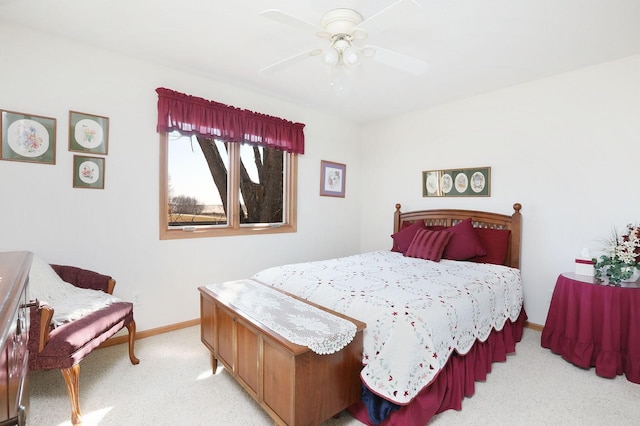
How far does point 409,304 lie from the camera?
1.84 metres

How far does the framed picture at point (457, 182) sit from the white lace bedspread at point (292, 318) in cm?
268

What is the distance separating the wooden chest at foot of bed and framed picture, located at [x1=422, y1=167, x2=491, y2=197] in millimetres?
2666

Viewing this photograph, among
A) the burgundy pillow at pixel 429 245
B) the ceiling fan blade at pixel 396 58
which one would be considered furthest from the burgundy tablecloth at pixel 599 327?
the ceiling fan blade at pixel 396 58

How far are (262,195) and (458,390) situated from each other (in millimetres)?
2933

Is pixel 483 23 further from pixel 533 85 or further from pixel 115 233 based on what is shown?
pixel 115 233

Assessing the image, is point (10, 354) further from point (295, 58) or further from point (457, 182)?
point (457, 182)

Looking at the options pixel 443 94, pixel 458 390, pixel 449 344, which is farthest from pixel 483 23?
pixel 458 390

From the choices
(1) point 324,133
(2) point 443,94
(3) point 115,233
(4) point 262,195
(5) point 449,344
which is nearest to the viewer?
(5) point 449,344

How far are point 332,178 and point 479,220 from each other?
6.69 ft

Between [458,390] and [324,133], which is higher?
[324,133]

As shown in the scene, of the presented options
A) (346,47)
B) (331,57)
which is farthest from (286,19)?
(346,47)

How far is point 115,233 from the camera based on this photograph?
9.18 ft

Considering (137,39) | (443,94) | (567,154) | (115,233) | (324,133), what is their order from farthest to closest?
1. (324,133)
2. (443,94)
3. (567,154)
4. (115,233)
5. (137,39)

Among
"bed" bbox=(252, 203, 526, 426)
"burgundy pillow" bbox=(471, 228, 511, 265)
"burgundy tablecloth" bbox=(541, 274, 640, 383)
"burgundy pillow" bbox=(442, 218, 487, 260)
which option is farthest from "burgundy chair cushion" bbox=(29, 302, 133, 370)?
"burgundy tablecloth" bbox=(541, 274, 640, 383)
